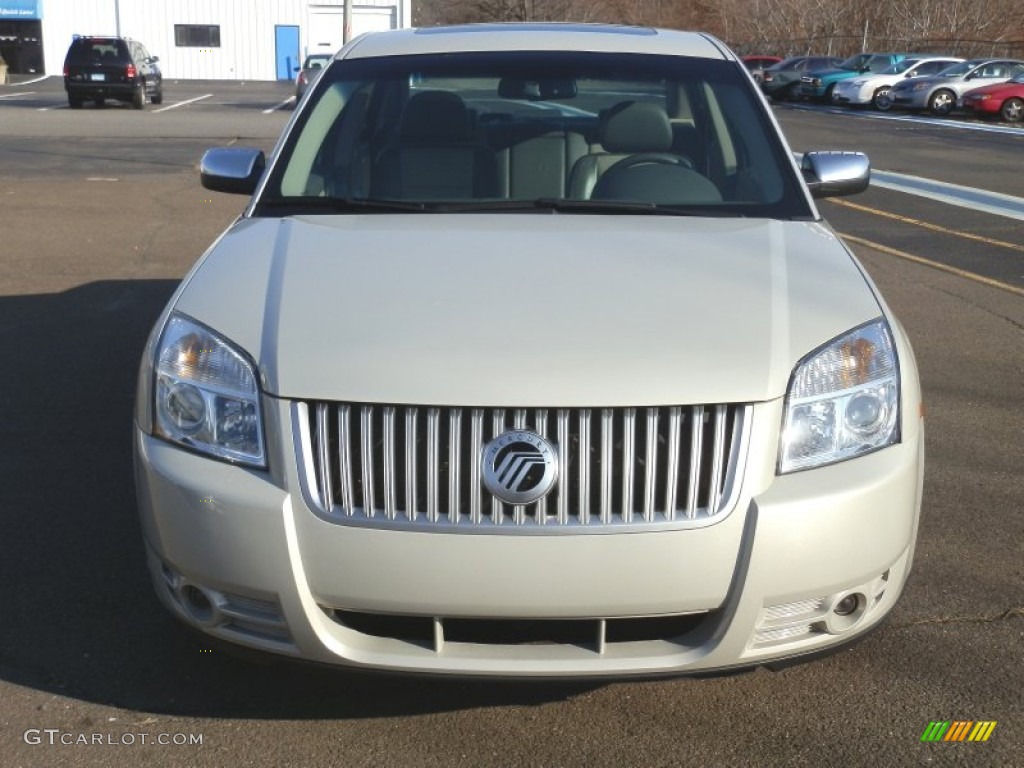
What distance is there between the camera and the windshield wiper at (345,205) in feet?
13.3

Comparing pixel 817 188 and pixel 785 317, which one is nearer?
pixel 785 317

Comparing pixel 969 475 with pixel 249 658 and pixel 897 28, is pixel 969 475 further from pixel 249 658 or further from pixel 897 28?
pixel 897 28

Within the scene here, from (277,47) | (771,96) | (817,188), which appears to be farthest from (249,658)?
(277,47)

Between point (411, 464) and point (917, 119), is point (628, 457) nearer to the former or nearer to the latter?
point (411, 464)

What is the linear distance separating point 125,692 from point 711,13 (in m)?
75.4

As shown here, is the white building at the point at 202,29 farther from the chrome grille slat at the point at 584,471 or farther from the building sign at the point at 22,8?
the chrome grille slat at the point at 584,471

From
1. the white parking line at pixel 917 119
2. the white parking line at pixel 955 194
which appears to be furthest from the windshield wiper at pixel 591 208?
the white parking line at pixel 917 119

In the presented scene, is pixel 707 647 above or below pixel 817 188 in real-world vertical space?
below

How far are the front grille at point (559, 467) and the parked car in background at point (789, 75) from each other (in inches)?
1610

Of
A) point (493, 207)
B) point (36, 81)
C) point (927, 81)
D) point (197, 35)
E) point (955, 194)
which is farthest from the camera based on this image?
point (197, 35)

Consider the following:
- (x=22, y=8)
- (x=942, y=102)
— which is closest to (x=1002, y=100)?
(x=942, y=102)

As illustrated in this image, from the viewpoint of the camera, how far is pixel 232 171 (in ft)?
15.5

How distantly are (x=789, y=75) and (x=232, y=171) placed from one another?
40.0 meters

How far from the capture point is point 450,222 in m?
3.85
